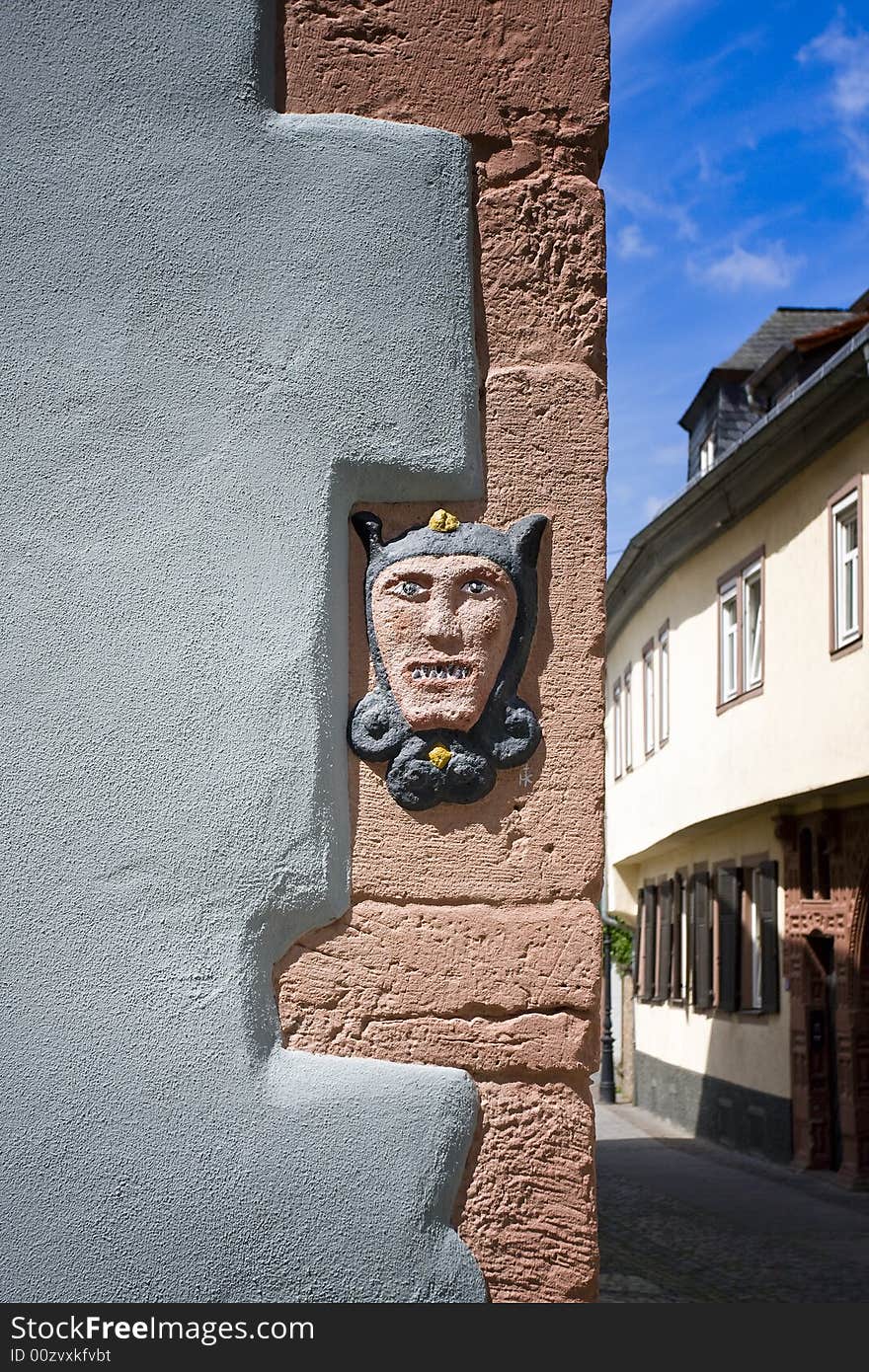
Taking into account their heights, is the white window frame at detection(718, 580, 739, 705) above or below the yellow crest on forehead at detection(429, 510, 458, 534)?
above

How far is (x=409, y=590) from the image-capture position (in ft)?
8.51

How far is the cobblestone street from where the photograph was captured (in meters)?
9.52

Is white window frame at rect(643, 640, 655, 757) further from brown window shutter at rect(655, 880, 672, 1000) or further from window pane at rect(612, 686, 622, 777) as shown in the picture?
window pane at rect(612, 686, 622, 777)

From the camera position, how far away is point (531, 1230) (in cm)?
245

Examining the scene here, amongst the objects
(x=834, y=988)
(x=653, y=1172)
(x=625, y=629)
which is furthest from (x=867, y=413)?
(x=625, y=629)

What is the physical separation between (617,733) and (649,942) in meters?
3.33

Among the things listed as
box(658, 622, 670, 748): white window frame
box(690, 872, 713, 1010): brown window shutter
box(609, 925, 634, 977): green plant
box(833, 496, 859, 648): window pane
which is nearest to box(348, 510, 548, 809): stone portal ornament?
box(833, 496, 859, 648): window pane

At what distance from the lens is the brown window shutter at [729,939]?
17.4 metres

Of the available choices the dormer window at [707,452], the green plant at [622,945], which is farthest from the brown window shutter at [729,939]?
the green plant at [622,945]

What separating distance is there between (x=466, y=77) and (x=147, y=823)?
1319mm

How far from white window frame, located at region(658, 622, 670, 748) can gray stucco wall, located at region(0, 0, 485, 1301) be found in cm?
1718

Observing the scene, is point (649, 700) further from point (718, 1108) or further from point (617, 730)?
point (718, 1108)

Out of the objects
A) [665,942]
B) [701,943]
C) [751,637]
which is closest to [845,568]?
[751,637]

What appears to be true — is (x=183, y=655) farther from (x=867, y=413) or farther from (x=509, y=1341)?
(x=867, y=413)
